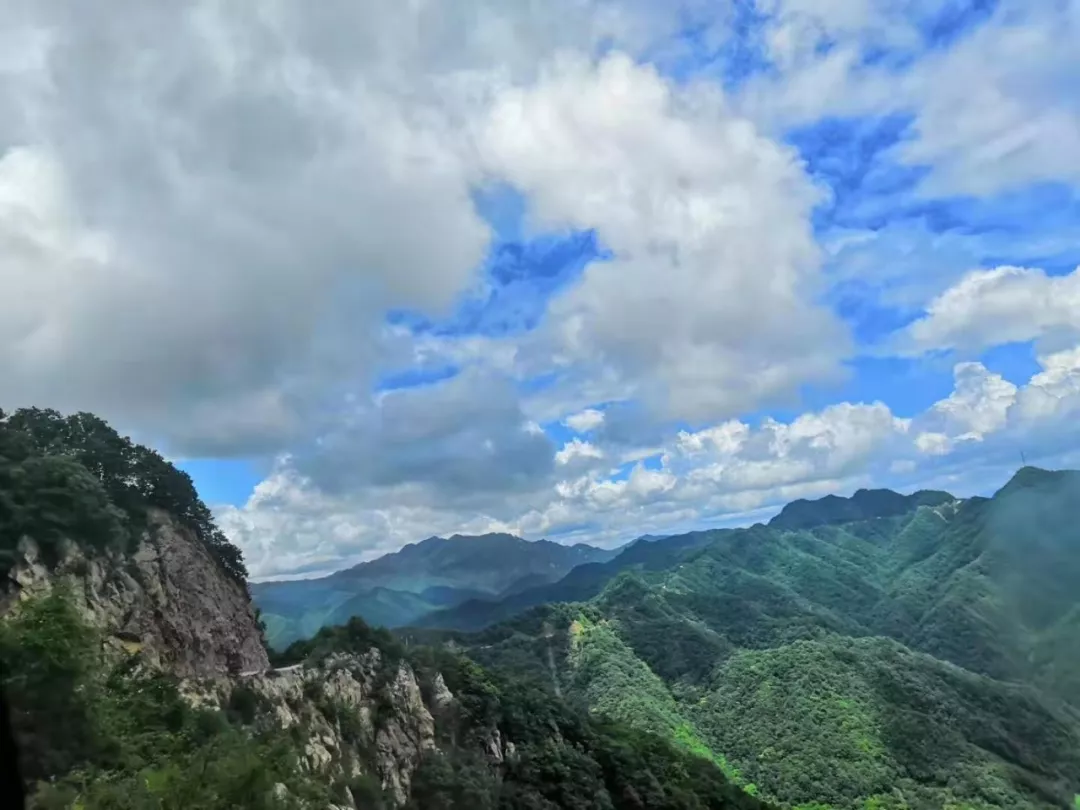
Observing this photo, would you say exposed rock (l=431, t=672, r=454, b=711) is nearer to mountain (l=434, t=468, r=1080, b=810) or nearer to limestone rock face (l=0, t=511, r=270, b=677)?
limestone rock face (l=0, t=511, r=270, b=677)

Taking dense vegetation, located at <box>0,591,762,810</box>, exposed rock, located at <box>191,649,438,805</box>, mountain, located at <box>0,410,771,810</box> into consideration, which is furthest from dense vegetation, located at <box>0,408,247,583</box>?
exposed rock, located at <box>191,649,438,805</box>

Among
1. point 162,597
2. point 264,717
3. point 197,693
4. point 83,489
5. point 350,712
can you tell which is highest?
point 83,489

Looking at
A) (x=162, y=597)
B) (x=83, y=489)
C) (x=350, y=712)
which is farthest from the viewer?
(x=350, y=712)

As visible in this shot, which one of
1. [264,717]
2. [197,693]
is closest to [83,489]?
[197,693]

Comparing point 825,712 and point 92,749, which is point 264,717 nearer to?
point 92,749

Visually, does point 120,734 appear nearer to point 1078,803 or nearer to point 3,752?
point 3,752

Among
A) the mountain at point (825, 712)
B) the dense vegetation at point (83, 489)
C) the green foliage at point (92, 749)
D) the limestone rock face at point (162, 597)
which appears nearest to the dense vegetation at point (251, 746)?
the green foliage at point (92, 749)
